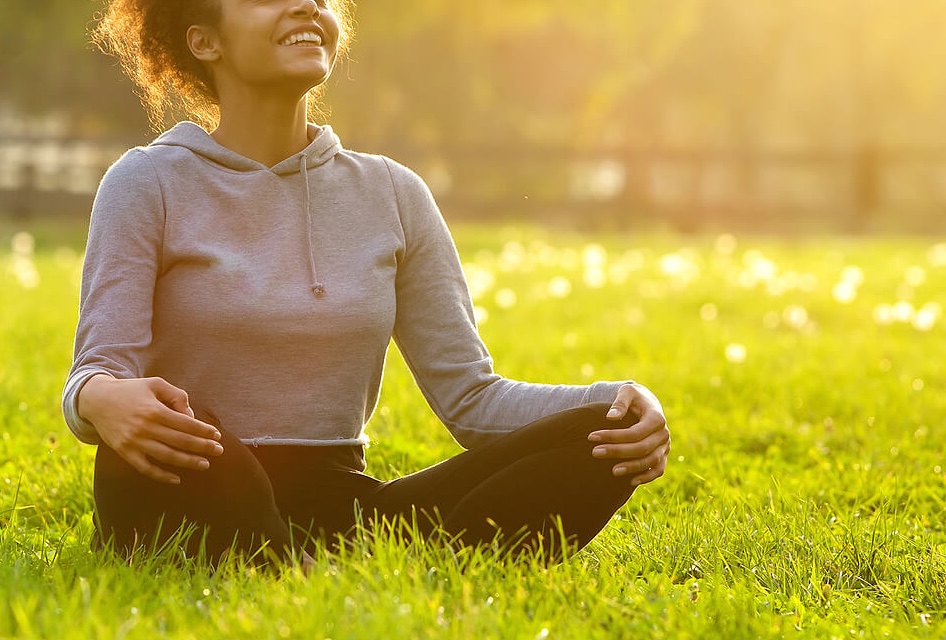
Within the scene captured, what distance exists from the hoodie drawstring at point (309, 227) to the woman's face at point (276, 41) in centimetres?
18

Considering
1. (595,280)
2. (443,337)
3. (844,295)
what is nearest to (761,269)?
(595,280)

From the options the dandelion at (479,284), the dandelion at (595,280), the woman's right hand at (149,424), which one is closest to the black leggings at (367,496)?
the woman's right hand at (149,424)

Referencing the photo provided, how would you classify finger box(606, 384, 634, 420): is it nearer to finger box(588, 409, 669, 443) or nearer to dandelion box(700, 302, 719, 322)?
finger box(588, 409, 669, 443)

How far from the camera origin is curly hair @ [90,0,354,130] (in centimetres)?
331

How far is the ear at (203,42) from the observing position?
325cm

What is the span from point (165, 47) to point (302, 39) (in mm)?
437

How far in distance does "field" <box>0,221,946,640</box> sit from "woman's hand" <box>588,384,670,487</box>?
10.3 inches

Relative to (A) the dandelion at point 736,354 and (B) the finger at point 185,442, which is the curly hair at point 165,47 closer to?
(B) the finger at point 185,442

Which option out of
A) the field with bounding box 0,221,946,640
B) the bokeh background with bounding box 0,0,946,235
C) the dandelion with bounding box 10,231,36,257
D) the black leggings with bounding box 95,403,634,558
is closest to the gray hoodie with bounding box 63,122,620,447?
the black leggings with bounding box 95,403,634,558

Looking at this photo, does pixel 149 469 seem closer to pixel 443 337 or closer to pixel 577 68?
pixel 443 337

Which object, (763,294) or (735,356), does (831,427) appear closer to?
(735,356)

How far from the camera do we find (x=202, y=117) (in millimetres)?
3510

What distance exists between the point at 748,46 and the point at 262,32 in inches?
1059

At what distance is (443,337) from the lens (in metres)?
3.34
